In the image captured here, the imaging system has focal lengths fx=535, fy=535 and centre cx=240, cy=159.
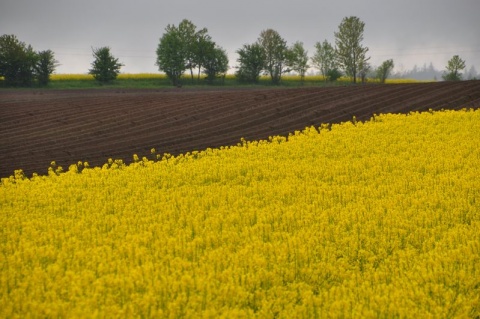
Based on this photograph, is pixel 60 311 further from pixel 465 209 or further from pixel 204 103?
pixel 204 103

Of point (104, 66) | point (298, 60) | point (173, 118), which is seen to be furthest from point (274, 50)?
point (173, 118)

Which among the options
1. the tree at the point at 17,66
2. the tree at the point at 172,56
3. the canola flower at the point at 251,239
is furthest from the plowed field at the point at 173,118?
the tree at the point at 172,56

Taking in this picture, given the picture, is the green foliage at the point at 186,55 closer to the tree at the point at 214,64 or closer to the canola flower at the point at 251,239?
the tree at the point at 214,64

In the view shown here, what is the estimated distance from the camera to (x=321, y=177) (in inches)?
558

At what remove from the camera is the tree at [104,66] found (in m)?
66.6

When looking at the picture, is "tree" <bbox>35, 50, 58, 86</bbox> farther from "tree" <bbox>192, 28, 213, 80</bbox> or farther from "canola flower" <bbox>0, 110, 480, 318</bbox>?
"canola flower" <bbox>0, 110, 480, 318</bbox>

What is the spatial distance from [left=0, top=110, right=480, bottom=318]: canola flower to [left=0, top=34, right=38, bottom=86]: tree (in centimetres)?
5011

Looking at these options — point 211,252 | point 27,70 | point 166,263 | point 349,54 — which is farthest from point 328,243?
point 349,54

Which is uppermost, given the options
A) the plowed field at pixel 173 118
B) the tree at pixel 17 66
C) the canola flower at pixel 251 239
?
the tree at pixel 17 66

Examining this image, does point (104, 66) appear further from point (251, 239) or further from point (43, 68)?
point (251, 239)

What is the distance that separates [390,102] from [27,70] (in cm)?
4782

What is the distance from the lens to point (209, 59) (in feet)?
256

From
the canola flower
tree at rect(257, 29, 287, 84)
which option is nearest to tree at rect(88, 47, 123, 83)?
tree at rect(257, 29, 287, 84)

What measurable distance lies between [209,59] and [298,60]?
2152cm
